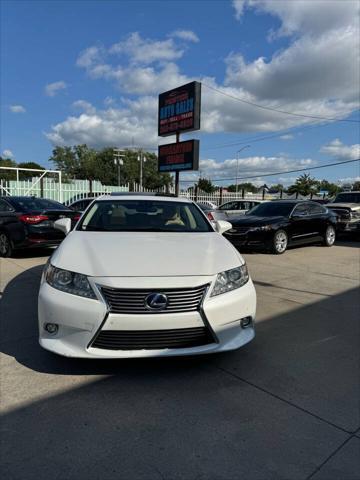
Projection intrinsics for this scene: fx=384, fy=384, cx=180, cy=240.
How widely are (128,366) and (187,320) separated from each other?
2.72 ft

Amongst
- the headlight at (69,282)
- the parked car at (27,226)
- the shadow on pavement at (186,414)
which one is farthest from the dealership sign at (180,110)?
the headlight at (69,282)

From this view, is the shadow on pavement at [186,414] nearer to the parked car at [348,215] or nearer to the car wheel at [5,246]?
the car wheel at [5,246]

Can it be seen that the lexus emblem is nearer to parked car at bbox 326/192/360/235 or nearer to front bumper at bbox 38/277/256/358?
front bumper at bbox 38/277/256/358

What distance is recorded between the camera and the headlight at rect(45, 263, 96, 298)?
3025 mm

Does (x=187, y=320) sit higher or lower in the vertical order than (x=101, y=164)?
lower

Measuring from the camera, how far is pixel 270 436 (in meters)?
2.53

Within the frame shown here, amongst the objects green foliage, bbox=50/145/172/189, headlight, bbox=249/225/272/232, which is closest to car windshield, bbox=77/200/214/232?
headlight, bbox=249/225/272/232

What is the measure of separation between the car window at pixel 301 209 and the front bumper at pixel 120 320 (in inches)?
327

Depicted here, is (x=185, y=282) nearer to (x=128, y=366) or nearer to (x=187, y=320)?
(x=187, y=320)

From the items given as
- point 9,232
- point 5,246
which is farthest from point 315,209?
point 5,246

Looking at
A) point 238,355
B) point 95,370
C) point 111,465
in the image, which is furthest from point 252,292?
point 111,465

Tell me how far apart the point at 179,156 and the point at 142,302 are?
15.5 meters

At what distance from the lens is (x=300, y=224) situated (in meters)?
10.8

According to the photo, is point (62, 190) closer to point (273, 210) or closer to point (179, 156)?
point (179, 156)
